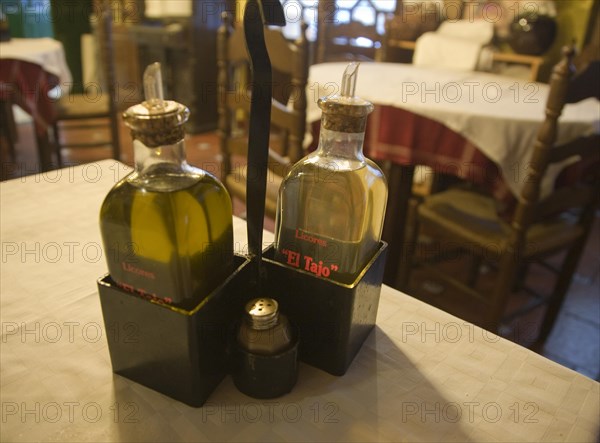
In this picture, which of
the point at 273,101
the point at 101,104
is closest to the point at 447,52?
the point at 273,101

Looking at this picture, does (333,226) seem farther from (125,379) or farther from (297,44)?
(297,44)

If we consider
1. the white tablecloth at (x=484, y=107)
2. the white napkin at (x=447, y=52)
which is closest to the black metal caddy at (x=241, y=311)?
the white tablecloth at (x=484, y=107)

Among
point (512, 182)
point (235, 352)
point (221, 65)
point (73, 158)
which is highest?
point (221, 65)

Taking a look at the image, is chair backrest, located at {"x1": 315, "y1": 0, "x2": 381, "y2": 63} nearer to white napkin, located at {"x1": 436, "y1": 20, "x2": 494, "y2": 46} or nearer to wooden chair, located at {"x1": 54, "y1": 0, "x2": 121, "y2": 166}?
white napkin, located at {"x1": 436, "y1": 20, "x2": 494, "y2": 46}

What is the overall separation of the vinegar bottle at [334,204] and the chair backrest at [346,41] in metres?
2.32

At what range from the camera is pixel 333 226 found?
474 millimetres

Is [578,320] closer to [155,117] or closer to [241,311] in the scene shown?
[241,311]

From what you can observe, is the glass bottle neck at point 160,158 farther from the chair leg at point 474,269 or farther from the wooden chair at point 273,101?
the chair leg at point 474,269

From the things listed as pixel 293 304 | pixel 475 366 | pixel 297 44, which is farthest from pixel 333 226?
pixel 297 44

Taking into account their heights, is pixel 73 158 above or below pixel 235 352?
below

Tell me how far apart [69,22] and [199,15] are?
1.48 m

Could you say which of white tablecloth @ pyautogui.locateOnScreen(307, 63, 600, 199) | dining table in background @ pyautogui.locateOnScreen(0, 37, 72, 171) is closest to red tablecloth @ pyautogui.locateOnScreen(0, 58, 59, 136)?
dining table in background @ pyautogui.locateOnScreen(0, 37, 72, 171)

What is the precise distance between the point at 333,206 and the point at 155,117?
0.61ft

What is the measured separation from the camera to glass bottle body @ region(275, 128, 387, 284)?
0.46 meters
